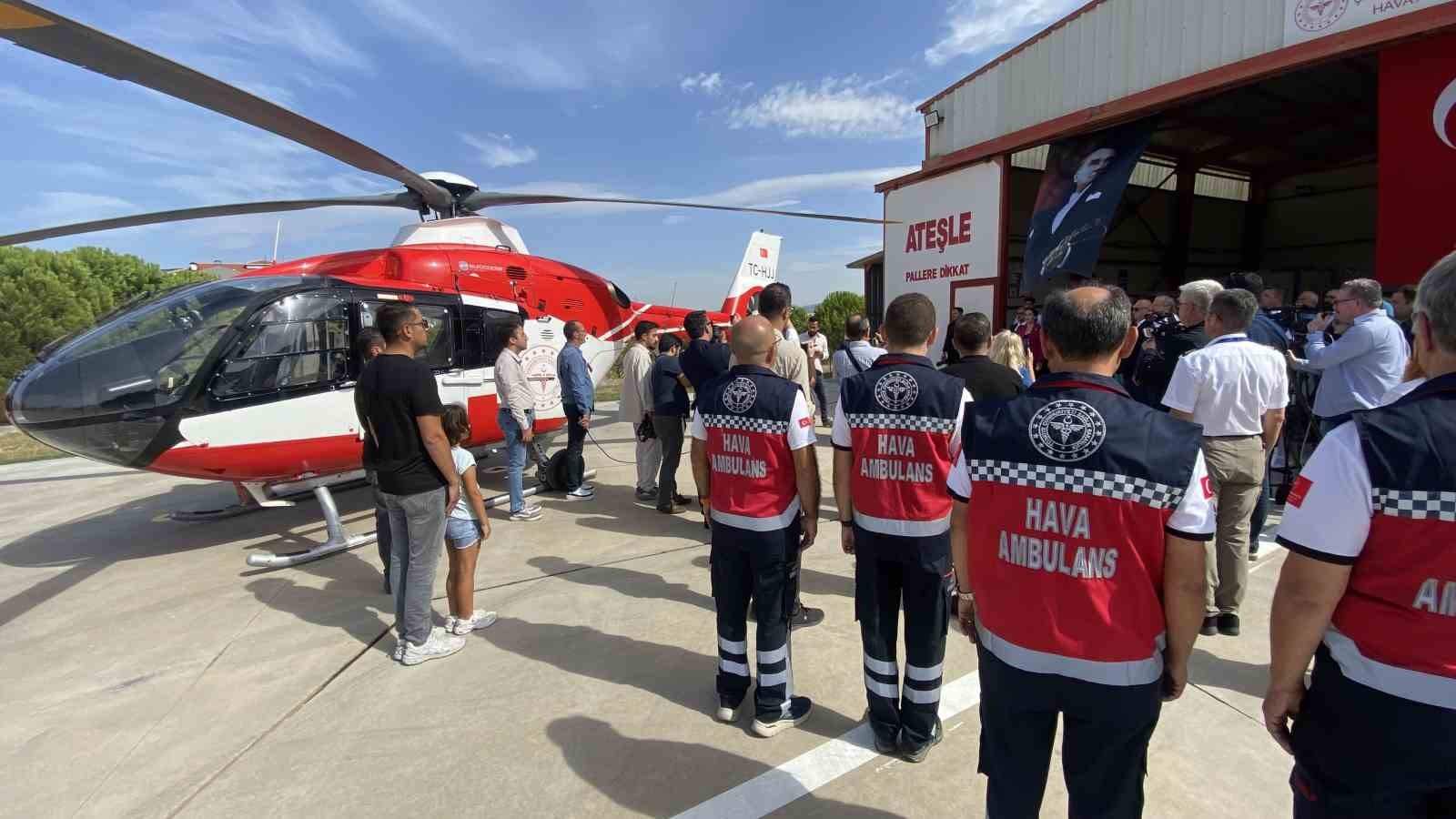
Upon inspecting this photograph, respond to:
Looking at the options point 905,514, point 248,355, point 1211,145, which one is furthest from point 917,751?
point 1211,145

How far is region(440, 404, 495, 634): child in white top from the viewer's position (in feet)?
11.8

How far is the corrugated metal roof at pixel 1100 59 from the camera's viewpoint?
7.63 meters

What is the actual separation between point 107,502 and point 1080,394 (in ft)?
30.9

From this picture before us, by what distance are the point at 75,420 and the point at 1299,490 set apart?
6423mm

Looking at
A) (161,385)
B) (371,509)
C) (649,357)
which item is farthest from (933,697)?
(371,509)

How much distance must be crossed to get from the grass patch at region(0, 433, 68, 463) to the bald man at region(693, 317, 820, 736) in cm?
1146

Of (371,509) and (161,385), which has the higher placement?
(161,385)

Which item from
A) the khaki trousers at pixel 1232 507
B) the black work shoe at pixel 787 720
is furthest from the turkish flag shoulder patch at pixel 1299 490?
the khaki trousers at pixel 1232 507

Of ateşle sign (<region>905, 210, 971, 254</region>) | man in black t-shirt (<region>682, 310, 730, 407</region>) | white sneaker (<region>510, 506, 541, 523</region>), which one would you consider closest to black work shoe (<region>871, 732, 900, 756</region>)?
man in black t-shirt (<region>682, 310, 730, 407</region>)

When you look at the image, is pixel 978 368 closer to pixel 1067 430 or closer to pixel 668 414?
pixel 1067 430

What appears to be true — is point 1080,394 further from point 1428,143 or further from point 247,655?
point 1428,143

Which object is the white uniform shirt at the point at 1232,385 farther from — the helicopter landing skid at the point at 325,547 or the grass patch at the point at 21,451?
the grass patch at the point at 21,451

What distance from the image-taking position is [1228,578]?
3.43m

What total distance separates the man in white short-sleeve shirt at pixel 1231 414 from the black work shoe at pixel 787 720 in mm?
2172
